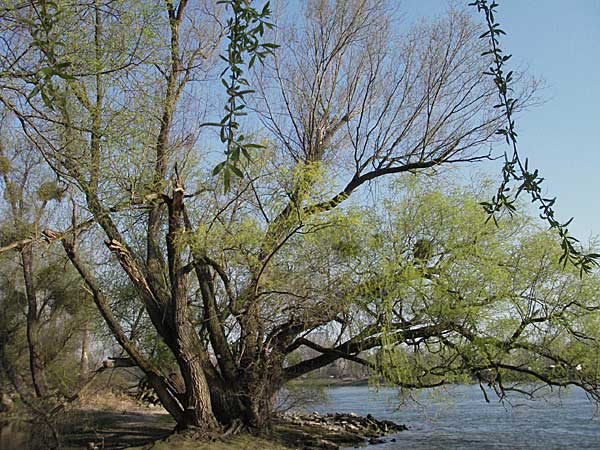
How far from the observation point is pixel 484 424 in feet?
61.5

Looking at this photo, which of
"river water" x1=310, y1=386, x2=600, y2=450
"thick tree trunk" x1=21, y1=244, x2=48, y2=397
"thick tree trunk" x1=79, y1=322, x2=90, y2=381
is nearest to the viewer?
"river water" x1=310, y1=386, x2=600, y2=450

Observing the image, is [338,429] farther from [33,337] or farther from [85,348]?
[33,337]

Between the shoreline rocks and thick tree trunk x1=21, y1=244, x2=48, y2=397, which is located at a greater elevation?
thick tree trunk x1=21, y1=244, x2=48, y2=397

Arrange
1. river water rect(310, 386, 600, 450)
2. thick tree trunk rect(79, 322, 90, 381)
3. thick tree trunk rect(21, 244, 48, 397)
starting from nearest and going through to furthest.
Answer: river water rect(310, 386, 600, 450)
thick tree trunk rect(21, 244, 48, 397)
thick tree trunk rect(79, 322, 90, 381)

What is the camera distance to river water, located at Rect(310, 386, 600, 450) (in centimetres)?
1265

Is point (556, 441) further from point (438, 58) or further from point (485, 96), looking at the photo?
point (438, 58)

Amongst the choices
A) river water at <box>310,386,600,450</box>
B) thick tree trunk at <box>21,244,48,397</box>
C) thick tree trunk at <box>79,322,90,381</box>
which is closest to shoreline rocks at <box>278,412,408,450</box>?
river water at <box>310,386,600,450</box>

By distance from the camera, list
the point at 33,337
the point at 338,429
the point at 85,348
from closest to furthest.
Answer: the point at 33,337 → the point at 85,348 → the point at 338,429

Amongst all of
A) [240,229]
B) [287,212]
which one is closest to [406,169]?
[287,212]

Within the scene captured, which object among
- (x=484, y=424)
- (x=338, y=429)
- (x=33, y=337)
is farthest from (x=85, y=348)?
(x=484, y=424)

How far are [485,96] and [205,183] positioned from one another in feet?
18.3

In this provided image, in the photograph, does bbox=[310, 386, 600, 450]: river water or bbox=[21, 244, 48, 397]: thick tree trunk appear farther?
bbox=[21, 244, 48, 397]: thick tree trunk

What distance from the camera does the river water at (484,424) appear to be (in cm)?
1265

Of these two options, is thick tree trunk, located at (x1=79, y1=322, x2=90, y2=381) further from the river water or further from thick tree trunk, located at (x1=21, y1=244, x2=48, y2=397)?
the river water
